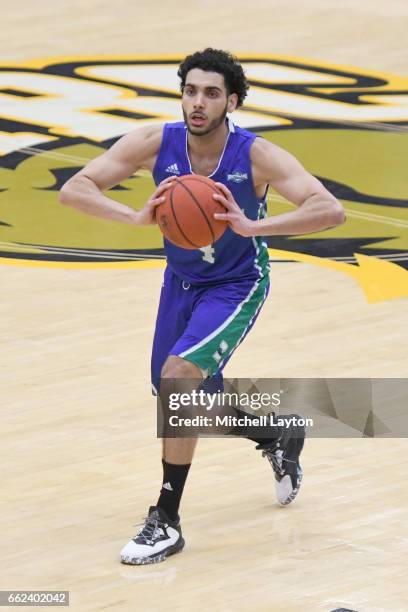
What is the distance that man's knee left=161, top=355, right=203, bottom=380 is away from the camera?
21.4 feet

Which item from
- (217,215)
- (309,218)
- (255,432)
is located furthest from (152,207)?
(255,432)

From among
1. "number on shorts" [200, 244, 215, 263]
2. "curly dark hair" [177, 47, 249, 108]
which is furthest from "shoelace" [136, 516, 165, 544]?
"curly dark hair" [177, 47, 249, 108]

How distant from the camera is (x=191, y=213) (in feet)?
21.2

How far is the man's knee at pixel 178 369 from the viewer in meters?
6.54

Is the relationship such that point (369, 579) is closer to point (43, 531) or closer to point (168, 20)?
point (43, 531)

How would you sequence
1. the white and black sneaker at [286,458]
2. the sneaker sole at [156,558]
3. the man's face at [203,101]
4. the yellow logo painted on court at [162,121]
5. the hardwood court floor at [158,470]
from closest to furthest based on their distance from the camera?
the hardwood court floor at [158,470]
the sneaker sole at [156,558]
the man's face at [203,101]
the white and black sneaker at [286,458]
the yellow logo painted on court at [162,121]

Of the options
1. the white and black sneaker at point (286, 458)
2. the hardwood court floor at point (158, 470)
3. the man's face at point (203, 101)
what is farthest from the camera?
the white and black sneaker at point (286, 458)

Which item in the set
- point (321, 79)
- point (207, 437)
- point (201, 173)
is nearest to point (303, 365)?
point (207, 437)

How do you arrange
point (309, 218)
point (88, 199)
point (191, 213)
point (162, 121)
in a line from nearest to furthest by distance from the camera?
point (191, 213) < point (309, 218) < point (88, 199) < point (162, 121)

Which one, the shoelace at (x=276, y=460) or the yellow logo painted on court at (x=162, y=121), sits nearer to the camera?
the shoelace at (x=276, y=460)

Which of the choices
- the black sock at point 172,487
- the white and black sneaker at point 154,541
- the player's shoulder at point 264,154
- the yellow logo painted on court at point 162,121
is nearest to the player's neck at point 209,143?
the player's shoulder at point 264,154

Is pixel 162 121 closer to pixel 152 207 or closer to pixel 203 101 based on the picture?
pixel 203 101

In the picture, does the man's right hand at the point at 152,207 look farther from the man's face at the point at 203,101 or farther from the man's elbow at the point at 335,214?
the man's elbow at the point at 335,214

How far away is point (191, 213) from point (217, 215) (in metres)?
0.11
